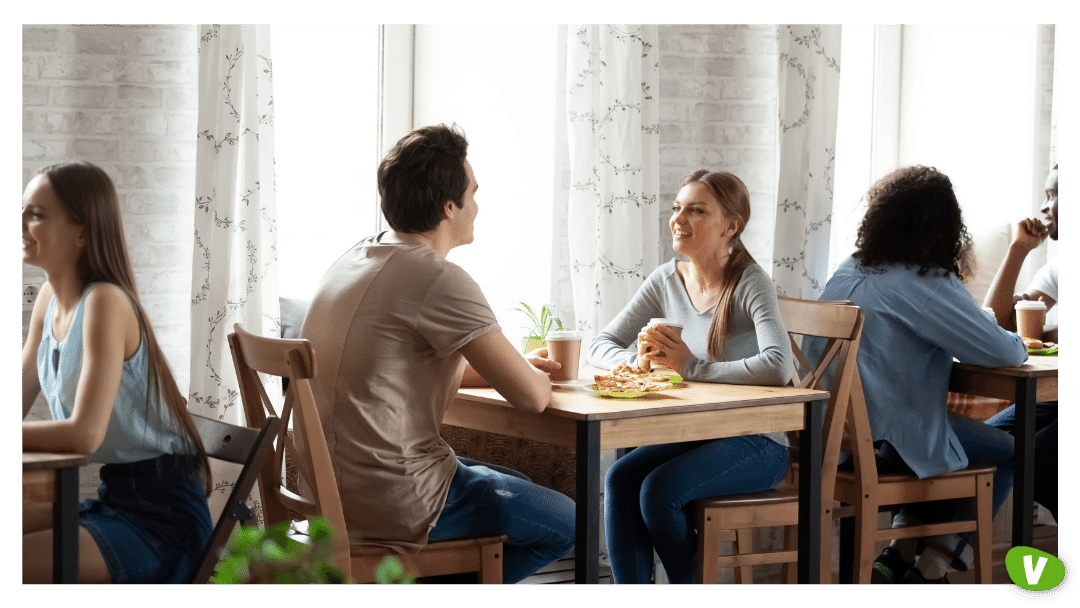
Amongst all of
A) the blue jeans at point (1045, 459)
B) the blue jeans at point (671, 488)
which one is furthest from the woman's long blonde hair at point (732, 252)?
the blue jeans at point (1045, 459)

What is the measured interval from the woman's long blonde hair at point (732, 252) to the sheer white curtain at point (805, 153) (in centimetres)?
57

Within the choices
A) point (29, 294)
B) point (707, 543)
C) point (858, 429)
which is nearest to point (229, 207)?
point (29, 294)

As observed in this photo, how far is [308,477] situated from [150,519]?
265 mm

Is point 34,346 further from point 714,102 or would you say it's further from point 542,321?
point 714,102

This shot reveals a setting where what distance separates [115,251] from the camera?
67.8 inches

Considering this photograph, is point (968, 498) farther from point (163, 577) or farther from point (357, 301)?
point (163, 577)

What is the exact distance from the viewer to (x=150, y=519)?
5.71ft

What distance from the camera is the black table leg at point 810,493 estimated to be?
7.27 feet

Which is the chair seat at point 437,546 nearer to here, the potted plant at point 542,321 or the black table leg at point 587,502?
the black table leg at point 587,502

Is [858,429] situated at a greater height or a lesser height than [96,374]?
lesser

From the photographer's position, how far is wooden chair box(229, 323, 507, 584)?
1710mm

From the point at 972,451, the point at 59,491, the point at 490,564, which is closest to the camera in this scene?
the point at 59,491
